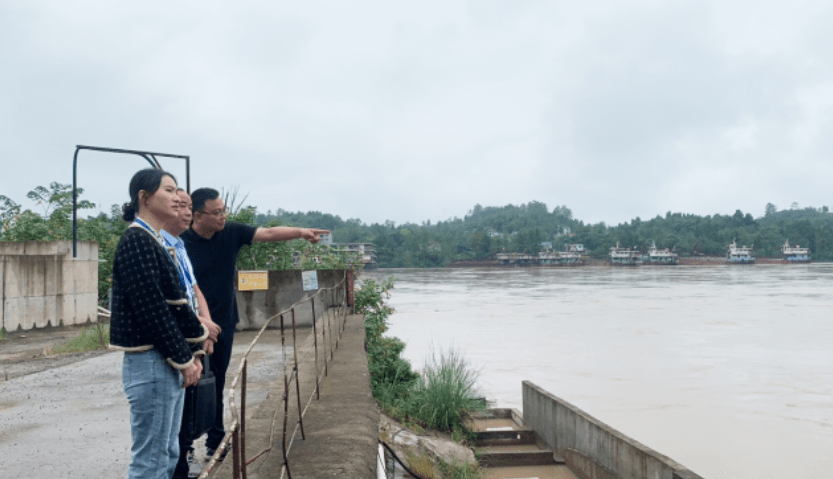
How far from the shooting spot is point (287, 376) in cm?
498

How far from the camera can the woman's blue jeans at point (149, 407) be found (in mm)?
2381

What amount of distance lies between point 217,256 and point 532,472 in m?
8.45

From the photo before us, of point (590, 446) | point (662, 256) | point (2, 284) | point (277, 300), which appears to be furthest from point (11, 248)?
point (662, 256)

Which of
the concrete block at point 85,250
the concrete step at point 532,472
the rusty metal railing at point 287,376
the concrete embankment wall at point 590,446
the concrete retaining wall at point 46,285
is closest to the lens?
the rusty metal railing at point 287,376

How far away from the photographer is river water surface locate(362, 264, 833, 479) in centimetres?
1594

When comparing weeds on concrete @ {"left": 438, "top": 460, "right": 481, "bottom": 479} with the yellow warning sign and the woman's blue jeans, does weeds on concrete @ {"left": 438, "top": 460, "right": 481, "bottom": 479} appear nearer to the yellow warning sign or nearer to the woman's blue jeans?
the yellow warning sign

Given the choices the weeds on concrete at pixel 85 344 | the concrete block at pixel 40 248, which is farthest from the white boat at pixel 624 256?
the weeds on concrete at pixel 85 344

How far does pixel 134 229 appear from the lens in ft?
8.09

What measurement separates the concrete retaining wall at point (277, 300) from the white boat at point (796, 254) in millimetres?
146958

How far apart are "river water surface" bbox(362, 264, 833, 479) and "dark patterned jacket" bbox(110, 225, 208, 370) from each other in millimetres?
14419

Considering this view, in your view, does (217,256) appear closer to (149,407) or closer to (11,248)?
(149,407)

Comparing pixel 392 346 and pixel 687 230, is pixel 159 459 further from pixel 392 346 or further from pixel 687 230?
pixel 687 230

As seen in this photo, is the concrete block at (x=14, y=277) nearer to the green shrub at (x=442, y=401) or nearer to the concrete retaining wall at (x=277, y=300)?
the concrete retaining wall at (x=277, y=300)

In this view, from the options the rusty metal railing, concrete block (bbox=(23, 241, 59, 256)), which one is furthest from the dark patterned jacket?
concrete block (bbox=(23, 241, 59, 256))
